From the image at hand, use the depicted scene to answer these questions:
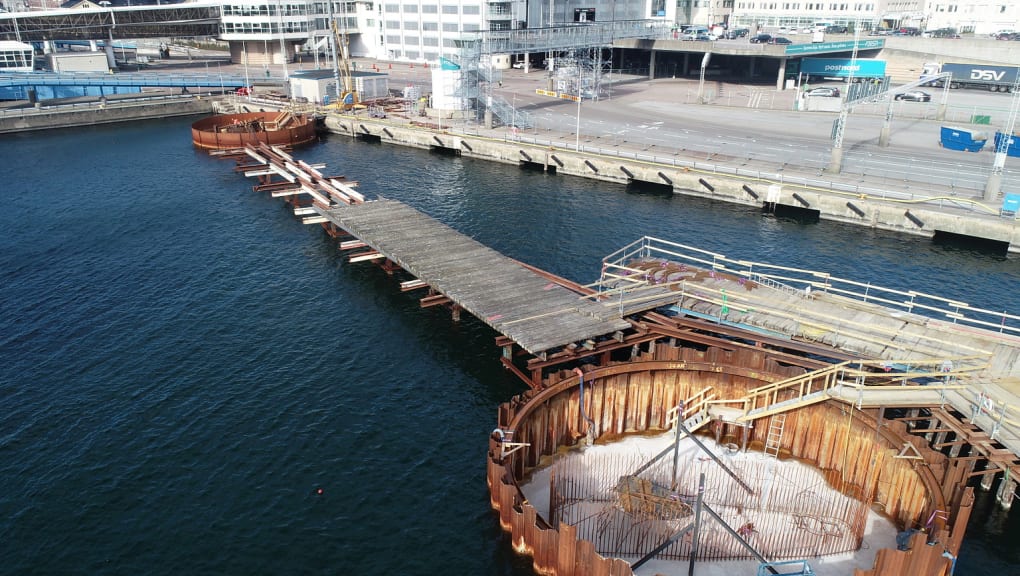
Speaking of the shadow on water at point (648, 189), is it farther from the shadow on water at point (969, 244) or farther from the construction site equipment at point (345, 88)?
the construction site equipment at point (345, 88)

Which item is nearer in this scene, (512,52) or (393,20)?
(512,52)

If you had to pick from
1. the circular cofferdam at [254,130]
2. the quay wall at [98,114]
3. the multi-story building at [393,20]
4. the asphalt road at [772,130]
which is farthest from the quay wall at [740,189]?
the multi-story building at [393,20]

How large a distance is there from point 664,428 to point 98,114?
126003 mm

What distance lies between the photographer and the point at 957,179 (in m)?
83.0

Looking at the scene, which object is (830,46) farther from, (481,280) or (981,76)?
(481,280)

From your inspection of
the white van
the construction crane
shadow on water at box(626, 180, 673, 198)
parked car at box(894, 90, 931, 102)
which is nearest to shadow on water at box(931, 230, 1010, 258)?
shadow on water at box(626, 180, 673, 198)

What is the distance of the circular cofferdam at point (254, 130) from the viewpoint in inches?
4402

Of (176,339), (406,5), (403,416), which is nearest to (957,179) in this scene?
(403,416)

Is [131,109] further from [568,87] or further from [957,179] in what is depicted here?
[957,179]

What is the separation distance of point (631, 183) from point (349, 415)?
57.6 meters

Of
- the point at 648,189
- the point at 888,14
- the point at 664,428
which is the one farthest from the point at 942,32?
the point at 664,428

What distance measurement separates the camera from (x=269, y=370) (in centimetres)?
5056

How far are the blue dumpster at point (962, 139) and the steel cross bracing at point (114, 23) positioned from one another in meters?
153

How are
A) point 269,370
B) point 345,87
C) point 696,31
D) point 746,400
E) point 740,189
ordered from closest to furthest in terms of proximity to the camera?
point 746,400, point 269,370, point 740,189, point 345,87, point 696,31
